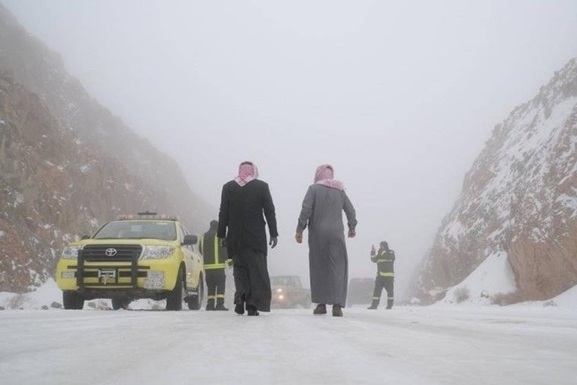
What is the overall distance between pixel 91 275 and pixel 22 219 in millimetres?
12348

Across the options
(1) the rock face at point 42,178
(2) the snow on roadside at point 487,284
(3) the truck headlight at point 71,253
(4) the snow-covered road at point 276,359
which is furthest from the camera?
(1) the rock face at point 42,178

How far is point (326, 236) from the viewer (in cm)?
776

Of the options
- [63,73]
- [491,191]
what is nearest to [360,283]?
[491,191]

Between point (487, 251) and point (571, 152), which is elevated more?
point (571, 152)

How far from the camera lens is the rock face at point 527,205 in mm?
15008

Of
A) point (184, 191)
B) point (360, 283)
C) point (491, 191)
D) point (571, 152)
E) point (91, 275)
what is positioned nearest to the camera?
point (91, 275)

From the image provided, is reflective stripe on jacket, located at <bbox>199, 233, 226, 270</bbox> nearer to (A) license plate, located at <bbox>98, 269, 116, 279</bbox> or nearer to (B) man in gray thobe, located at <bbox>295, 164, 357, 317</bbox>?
(A) license plate, located at <bbox>98, 269, 116, 279</bbox>

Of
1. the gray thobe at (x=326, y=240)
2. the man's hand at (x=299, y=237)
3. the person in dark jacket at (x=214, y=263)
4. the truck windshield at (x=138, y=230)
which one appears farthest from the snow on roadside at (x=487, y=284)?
the man's hand at (x=299, y=237)

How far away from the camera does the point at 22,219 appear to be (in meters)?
19.5

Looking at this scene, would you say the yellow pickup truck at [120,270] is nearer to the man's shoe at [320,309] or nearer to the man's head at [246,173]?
the man's head at [246,173]

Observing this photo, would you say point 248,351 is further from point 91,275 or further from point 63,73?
point 63,73

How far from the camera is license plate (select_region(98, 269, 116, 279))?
8.80 m

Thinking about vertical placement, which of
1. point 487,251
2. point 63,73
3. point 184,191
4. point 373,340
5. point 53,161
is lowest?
point 373,340

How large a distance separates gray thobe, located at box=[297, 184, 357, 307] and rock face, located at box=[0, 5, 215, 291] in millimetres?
11577
